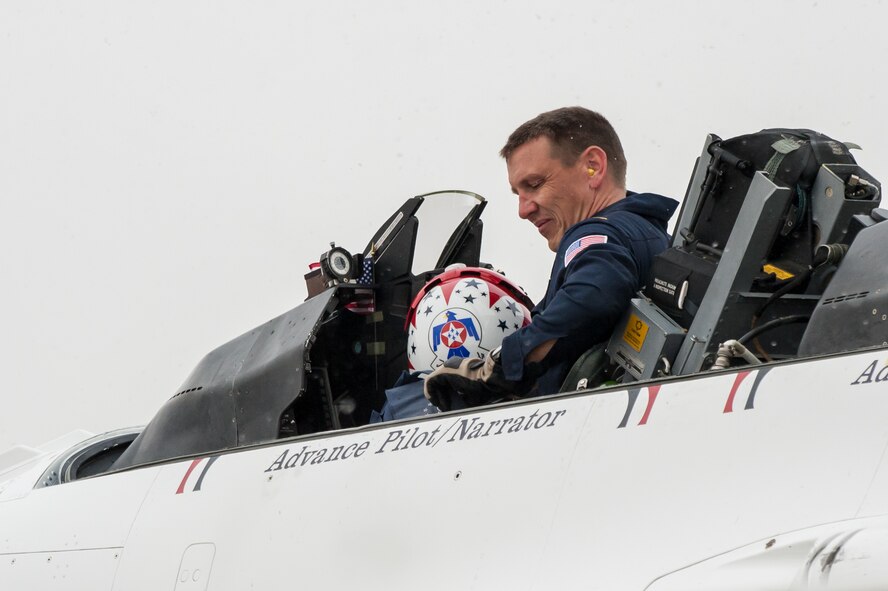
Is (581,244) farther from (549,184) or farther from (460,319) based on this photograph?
(549,184)

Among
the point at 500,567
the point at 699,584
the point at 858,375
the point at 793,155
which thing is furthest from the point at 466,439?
the point at 793,155

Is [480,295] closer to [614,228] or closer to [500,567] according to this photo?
[614,228]

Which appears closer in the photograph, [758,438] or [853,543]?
[853,543]

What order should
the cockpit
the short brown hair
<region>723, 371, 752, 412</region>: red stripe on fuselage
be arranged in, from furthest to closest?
the short brown hair
the cockpit
<region>723, 371, 752, 412</region>: red stripe on fuselage

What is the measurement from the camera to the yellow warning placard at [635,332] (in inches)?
121

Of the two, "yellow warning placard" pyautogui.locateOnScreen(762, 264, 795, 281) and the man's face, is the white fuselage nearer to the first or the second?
"yellow warning placard" pyautogui.locateOnScreen(762, 264, 795, 281)

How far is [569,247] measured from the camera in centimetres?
336

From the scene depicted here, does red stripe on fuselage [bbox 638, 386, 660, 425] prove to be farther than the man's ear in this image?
No

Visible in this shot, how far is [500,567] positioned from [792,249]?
3.66ft

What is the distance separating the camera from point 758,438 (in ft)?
7.44

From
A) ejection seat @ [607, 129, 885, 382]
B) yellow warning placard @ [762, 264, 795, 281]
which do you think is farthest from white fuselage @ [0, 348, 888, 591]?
yellow warning placard @ [762, 264, 795, 281]

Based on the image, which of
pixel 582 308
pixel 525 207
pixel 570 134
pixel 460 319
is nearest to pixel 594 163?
pixel 570 134

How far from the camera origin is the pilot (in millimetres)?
3176

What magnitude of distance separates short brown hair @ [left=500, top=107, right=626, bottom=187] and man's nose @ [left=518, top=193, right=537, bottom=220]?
0.16 m
